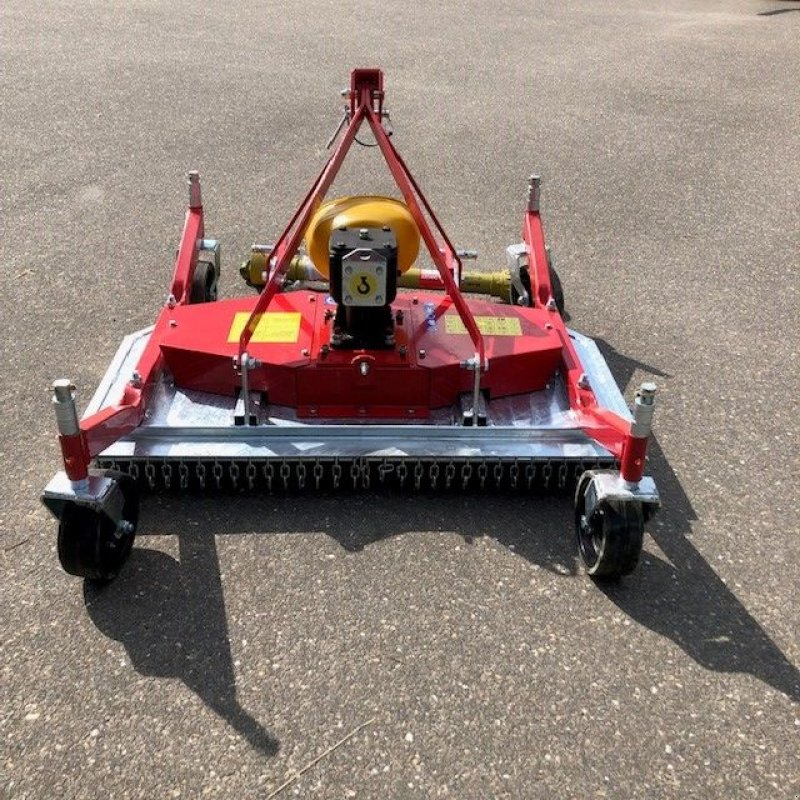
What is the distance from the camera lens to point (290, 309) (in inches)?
173

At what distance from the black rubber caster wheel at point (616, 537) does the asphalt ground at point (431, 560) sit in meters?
0.15

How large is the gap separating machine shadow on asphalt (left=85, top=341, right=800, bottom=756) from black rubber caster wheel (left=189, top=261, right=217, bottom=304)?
1.43 meters

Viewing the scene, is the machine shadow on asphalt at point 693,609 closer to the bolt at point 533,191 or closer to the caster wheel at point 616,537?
the caster wheel at point 616,537

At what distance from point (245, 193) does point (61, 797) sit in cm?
550

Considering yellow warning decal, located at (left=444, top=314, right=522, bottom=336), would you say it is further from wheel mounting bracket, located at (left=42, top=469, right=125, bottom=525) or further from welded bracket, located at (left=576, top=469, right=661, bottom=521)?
wheel mounting bracket, located at (left=42, top=469, right=125, bottom=525)

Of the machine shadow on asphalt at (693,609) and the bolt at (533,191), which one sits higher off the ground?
the bolt at (533,191)

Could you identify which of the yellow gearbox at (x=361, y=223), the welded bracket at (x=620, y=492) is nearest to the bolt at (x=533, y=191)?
the yellow gearbox at (x=361, y=223)

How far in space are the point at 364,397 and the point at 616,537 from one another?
129cm

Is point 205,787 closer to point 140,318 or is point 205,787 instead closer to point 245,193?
point 140,318

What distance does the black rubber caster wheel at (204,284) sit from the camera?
16.2ft

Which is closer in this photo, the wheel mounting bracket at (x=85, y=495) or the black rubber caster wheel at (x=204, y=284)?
the wheel mounting bracket at (x=85, y=495)

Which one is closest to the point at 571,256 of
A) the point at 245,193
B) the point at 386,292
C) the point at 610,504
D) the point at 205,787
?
the point at 245,193

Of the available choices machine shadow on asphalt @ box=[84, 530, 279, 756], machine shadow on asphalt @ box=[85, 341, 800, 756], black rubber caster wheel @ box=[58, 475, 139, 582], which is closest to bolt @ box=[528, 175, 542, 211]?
machine shadow on asphalt @ box=[85, 341, 800, 756]

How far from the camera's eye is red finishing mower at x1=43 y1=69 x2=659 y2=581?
3553mm
